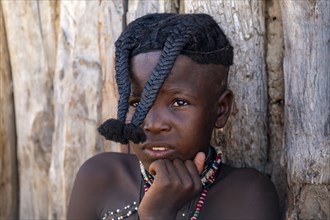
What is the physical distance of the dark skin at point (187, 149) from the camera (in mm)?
2279

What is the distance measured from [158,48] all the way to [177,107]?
19 centimetres

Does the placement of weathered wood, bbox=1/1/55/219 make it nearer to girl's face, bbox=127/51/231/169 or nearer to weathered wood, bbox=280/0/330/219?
girl's face, bbox=127/51/231/169

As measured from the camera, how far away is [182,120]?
230 cm

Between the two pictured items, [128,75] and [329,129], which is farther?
[329,129]

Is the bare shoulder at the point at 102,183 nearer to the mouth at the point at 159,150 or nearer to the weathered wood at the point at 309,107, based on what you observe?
the mouth at the point at 159,150

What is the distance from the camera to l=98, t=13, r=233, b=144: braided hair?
2236mm

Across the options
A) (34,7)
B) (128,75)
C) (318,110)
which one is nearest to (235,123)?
(318,110)

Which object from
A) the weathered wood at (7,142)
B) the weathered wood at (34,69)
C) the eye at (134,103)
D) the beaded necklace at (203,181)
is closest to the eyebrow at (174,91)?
the eye at (134,103)

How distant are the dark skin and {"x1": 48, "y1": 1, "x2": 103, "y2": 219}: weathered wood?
579 mm

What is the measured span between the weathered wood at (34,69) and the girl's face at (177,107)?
938 millimetres

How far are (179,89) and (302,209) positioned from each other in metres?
0.62

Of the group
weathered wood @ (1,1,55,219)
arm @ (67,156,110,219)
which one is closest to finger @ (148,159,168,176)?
arm @ (67,156,110,219)

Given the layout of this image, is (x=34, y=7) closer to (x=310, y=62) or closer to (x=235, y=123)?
(x=235, y=123)

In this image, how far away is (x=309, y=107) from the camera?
2.51 meters
